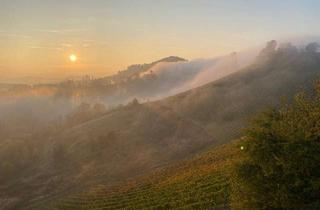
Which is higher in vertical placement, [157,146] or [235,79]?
[235,79]

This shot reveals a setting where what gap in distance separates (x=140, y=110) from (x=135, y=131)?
23988 mm

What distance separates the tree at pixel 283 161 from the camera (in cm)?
2805

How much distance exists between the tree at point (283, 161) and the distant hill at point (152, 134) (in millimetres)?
63861

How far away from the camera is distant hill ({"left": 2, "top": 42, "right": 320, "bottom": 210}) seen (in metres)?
118

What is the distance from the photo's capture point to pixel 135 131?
153m

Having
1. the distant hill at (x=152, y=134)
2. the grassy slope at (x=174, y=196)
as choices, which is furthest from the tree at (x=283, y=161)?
the distant hill at (x=152, y=134)

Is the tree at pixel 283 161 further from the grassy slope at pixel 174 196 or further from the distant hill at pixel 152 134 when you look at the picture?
the distant hill at pixel 152 134

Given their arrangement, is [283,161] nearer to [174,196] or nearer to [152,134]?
[174,196]

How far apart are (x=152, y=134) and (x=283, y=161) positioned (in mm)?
120727

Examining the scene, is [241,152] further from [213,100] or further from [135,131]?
[213,100]

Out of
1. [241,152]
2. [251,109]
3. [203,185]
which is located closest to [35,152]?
[251,109]

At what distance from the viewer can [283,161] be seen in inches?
1109

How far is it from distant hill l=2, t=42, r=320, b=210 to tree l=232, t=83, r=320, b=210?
6386cm

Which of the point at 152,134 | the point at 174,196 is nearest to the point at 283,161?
the point at 174,196
